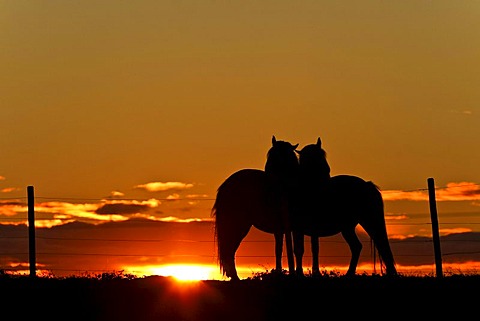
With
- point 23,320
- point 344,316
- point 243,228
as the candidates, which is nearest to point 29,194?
point 243,228

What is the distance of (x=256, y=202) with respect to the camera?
22109 mm

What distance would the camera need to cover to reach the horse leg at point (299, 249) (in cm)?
2112

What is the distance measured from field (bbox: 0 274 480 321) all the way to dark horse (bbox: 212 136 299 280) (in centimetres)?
A: 319

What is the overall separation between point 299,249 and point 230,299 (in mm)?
4814

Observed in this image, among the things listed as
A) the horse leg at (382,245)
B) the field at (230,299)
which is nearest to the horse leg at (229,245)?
the field at (230,299)

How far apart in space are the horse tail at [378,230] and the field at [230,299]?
16.3 ft

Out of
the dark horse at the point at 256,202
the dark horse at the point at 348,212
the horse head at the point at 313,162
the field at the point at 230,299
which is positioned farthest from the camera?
the dark horse at the point at 348,212

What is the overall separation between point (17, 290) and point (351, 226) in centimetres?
965

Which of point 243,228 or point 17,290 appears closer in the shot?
point 17,290

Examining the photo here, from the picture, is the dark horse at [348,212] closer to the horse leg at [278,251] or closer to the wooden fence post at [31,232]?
the horse leg at [278,251]

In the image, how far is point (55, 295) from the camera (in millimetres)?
17125

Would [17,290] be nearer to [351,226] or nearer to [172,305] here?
[172,305]

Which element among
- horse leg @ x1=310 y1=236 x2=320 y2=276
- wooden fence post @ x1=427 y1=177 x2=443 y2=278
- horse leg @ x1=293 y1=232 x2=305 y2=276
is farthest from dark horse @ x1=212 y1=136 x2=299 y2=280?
wooden fence post @ x1=427 y1=177 x2=443 y2=278

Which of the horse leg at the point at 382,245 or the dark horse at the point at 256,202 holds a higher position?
the dark horse at the point at 256,202
